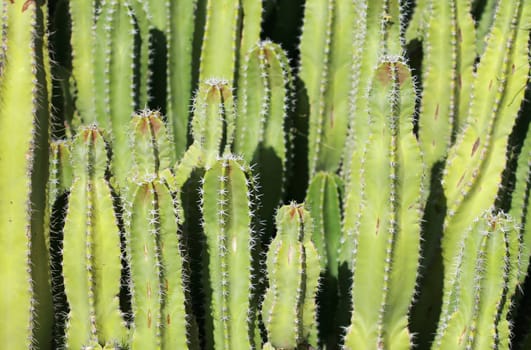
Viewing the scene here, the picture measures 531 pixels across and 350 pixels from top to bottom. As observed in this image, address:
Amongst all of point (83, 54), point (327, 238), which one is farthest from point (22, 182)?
point (327, 238)

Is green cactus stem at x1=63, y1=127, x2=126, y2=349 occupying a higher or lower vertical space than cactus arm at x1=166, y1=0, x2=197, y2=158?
lower

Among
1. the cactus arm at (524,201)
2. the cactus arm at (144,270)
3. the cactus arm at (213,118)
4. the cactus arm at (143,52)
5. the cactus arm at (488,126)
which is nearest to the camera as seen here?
the cactus arm at (144,270)

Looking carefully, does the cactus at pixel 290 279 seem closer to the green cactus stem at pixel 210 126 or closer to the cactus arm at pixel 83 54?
the green cactus stem at pixel 210 126

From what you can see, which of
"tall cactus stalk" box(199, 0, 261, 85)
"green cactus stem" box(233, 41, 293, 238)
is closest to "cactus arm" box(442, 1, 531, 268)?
"green cactus stem" box(233, 41, 293, 238)

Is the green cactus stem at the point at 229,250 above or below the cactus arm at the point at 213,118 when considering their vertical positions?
below

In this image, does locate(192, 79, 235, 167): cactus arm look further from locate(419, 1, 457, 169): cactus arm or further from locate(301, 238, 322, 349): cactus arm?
locate(419, 1, 457, 169): cactus arm

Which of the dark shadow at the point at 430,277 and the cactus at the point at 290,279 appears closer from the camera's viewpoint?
the cactus at the point at 290,279

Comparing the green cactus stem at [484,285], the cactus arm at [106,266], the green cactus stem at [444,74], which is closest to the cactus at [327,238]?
the green cactus stem at [444,74]
